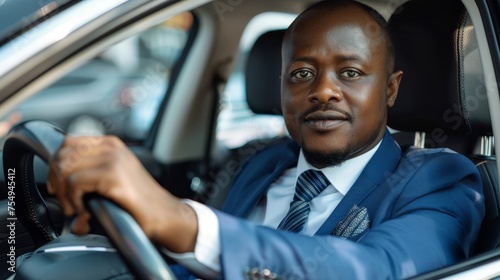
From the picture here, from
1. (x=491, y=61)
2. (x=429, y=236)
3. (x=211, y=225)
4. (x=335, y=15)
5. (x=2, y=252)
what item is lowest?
(x=2, y=252)

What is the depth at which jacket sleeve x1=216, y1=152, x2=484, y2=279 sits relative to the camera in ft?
3.71

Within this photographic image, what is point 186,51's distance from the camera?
3.13 m

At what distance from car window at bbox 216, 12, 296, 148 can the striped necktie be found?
1.08 meters

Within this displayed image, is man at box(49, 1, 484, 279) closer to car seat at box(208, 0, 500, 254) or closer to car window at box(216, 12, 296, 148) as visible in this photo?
car seat at box(208, 0, 500, 254)

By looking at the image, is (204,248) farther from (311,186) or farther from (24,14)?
(311,186)

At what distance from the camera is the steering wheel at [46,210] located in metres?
0.96

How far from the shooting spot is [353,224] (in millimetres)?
1513

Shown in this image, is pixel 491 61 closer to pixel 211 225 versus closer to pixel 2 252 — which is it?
pixel 211 225

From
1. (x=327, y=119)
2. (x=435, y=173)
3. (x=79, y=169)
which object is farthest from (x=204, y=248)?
(x=435, y=173)

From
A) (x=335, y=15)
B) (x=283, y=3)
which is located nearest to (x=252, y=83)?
(x=283, y=3)

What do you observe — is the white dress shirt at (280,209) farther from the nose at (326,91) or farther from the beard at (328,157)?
the nose at (326,91)

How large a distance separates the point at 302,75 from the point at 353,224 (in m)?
0.39

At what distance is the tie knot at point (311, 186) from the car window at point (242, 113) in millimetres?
1080

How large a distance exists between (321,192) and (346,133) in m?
0.18
